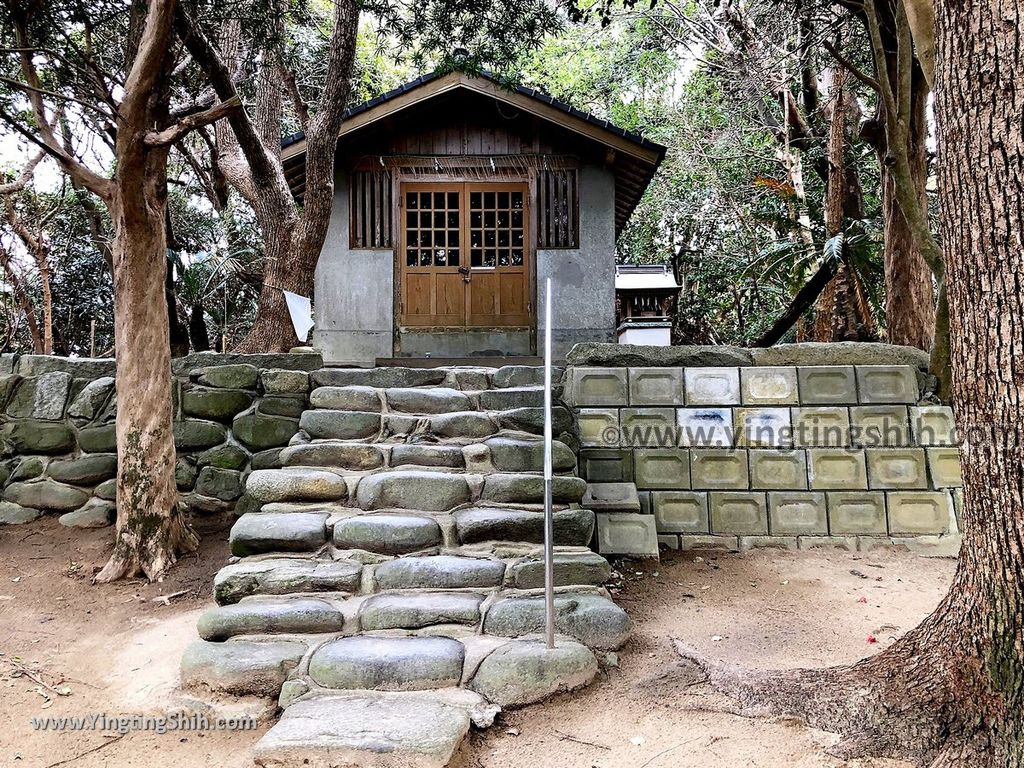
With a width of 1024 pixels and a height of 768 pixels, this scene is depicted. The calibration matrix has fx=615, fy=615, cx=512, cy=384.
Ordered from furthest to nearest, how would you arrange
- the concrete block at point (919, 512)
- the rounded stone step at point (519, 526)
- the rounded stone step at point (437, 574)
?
the concrete block at point (919, 512)
the rounded stone step at point (519, 526)
the rounded stone step at point (437, 574)

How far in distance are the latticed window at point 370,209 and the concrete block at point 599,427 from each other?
4.32m

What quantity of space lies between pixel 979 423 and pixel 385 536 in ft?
8.15

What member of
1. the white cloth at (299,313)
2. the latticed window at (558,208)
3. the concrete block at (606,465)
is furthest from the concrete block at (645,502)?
the latticed window at (558,208)

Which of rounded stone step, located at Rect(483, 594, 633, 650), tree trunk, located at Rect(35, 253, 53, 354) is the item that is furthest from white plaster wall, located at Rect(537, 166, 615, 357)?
tree trunk, located at Rect(35, 253, 53, 354)

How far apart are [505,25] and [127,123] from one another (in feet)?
11.6

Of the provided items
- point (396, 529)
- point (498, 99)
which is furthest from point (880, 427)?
point (498, 99)

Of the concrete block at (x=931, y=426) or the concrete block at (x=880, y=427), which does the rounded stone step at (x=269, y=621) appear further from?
the concrete block at (x=931, y=426)

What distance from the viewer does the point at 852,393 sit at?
4238mm

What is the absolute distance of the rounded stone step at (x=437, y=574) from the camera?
9.63ft

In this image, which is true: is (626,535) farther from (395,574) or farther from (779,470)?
(395,574)

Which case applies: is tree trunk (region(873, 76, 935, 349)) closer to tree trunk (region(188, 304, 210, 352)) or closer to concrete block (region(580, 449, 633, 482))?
concrete block (region(580, 449, 633, 482))

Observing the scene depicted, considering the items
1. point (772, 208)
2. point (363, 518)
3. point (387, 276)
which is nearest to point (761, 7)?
point (772, 208)

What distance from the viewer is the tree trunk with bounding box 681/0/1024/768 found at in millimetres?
1760

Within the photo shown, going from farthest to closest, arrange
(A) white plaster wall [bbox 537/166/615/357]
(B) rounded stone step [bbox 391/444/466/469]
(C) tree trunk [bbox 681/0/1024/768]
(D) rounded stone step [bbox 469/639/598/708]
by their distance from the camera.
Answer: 1. (A) white plaster wall [bbox 537/166/615/357]
2. (B) rounded stone step [bbox 391/444/466/469]
3. (D) rounded stone step [bbox 469/639/598/708]
4. (C) tree trunk [bbox 681/0/1024/768]
